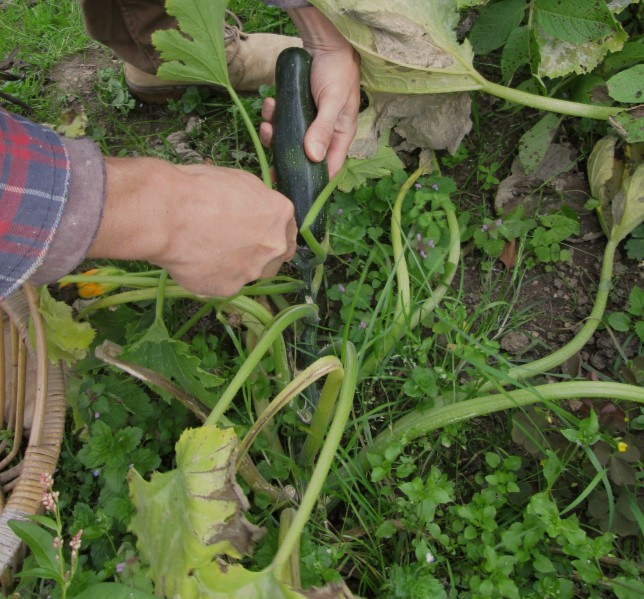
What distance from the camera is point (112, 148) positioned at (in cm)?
213

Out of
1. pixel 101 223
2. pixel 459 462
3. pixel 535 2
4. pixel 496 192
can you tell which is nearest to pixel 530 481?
pixel 459 462

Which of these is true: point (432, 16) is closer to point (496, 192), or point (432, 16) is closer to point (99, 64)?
point (496, 192)

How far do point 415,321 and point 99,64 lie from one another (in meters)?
1.60

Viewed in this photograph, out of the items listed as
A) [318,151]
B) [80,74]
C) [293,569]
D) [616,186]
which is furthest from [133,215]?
[80,74]

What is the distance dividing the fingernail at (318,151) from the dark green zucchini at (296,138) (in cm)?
3

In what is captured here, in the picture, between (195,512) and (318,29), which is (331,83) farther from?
(195,512)

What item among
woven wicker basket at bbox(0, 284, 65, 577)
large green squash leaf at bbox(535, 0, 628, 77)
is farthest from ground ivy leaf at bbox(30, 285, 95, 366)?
large green squash leaf at bbox(535, 0, 628, 77)

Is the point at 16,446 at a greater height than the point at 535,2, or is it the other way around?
the point at 535,2

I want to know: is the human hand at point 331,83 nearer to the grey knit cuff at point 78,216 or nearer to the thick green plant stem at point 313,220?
the thick green plant stem at point 313,220

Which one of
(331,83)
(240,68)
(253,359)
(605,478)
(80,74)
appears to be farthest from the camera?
(80,74)

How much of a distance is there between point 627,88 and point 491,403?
2.79ft

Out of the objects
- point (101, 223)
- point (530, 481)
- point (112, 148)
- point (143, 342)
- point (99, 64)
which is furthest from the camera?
point (99, 64)

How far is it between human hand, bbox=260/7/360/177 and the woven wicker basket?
796mm

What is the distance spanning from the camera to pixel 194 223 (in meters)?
1.09
